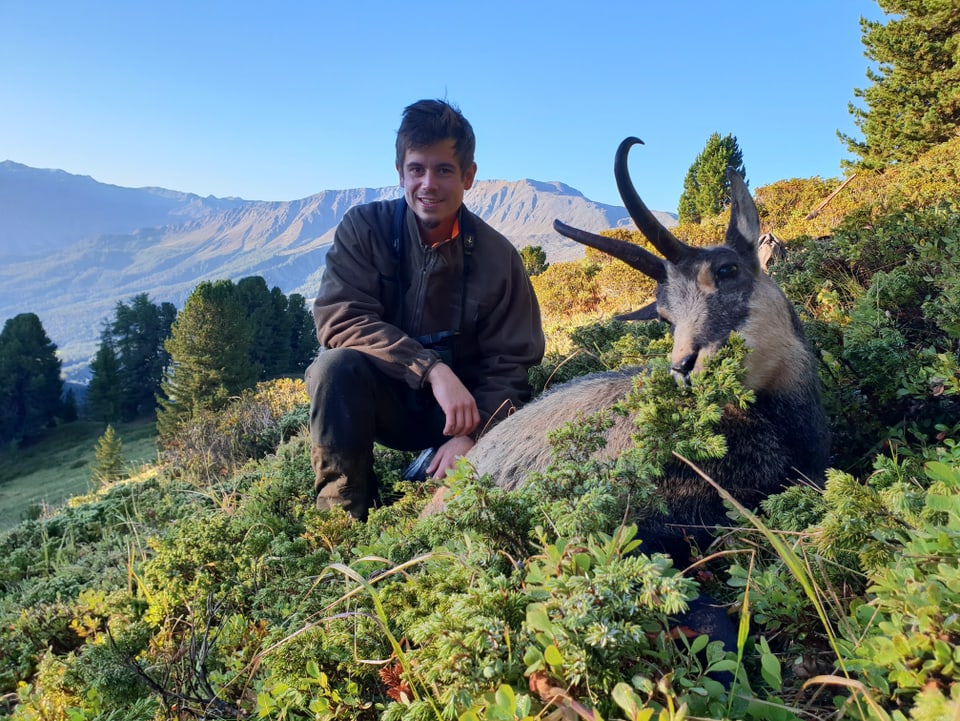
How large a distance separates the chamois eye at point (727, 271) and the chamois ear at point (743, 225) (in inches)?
5.6

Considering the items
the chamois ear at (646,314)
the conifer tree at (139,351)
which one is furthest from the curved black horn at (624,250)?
the conifer tree at (139,351)

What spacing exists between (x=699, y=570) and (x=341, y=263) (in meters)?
3.20

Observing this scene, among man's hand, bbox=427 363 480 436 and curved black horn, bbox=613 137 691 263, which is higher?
curved black horn, bbox=613 137 691 263

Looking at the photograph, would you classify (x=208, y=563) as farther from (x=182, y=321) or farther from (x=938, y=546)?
(x=182, y=321)

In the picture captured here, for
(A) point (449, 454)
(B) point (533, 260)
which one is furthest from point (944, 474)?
(B) point (533, 260)

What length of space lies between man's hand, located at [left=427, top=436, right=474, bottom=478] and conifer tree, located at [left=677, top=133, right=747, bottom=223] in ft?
125

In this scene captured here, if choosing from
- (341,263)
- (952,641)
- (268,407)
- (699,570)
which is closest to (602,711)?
(952,641)

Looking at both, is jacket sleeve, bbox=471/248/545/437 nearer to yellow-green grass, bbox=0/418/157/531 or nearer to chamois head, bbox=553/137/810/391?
chamois head, bbox=553/137/810/391

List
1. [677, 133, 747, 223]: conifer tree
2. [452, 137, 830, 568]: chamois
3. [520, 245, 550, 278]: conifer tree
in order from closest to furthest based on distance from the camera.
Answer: [452, 137, 830, 568]: chamois, [520, 245, 550, 278]: conifer tree, [677, 133, 747, 223]: conifer tree

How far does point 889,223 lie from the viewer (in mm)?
5008

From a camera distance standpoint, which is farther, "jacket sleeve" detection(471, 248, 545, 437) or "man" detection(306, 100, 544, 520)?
"jacket sleeve" detection(471, 248, 545, 437)

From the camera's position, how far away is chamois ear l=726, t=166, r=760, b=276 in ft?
10.1

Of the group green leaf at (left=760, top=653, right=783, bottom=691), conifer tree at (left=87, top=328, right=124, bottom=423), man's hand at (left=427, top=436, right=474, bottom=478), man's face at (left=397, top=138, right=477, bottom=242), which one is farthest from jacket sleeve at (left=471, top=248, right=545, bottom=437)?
conifer tree at (left=87, top=328, right=124, bottom=423)

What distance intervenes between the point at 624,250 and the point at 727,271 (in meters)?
0.56
